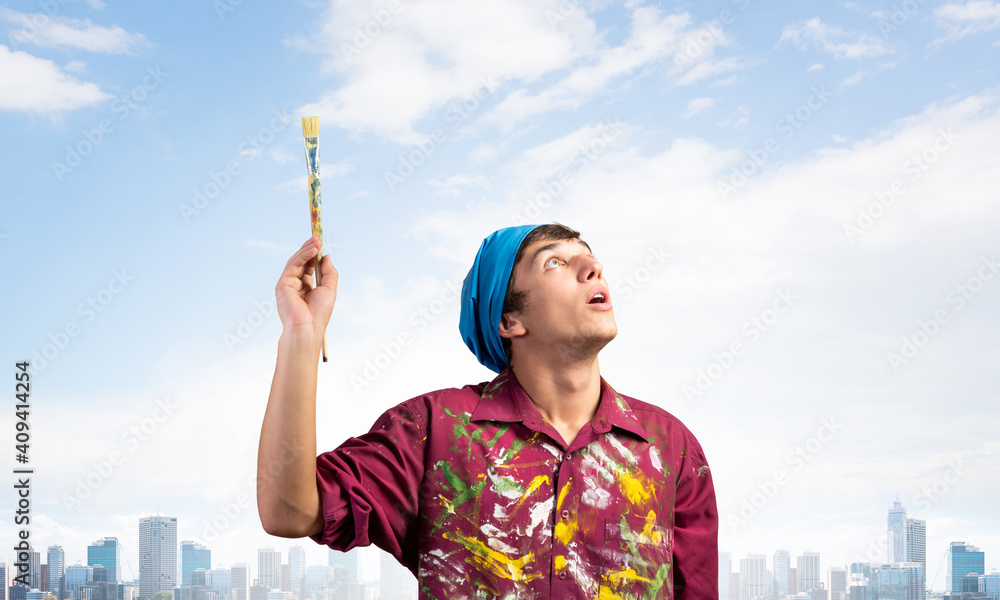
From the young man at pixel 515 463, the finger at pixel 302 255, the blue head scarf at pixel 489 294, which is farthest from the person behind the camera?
the blue head scarf at pixel 489 294

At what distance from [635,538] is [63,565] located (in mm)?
19813

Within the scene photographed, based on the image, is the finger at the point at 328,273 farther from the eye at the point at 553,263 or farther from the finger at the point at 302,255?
the eye at the point at 553,263

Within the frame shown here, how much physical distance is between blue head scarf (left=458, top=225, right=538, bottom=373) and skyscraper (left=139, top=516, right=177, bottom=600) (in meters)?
15.8

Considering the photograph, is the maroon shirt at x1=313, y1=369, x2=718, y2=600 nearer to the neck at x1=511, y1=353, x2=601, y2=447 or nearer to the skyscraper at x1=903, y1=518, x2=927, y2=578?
the neck at x1=511, y1=353, x2=601, y2=447

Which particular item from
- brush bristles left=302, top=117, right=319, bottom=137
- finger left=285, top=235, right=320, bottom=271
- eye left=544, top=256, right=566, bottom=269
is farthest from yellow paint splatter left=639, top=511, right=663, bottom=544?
brush bristles left=302, top=117, right=319, bottom=137

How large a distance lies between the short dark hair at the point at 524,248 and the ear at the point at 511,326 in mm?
23

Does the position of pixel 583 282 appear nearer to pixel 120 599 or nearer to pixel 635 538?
pixel 635 538

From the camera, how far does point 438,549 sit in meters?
2.96

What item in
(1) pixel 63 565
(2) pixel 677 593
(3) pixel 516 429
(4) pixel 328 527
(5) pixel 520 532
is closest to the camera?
(4) pixel 328 527

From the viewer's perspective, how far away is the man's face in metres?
3.17

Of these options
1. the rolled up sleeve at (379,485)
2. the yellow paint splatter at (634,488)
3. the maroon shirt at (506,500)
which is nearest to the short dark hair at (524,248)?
the maroon shirt at (506,500)

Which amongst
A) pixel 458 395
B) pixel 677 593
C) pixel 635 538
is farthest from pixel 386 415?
pixel 677 593

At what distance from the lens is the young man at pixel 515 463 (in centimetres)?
273

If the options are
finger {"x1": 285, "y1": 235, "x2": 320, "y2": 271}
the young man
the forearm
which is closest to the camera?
the forearm
